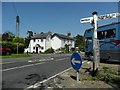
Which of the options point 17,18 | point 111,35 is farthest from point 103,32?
point 17,18

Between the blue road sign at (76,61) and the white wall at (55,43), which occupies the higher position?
the white wall at (55,43)

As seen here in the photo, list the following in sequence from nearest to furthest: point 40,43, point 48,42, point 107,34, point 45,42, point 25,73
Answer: point 25,73 → point 107,34 → point 45,42 → point 40,43 → point 48,42

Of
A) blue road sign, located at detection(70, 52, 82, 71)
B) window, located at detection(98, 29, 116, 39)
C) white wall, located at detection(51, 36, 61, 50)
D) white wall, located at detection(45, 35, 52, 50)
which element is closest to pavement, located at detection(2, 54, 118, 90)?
blue road sign, located at detection(70, 52, 82, 71)

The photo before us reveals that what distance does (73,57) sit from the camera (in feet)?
35.4

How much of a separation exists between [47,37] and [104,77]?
258 ft

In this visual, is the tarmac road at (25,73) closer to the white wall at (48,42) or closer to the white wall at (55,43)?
the white wall at (48,42)

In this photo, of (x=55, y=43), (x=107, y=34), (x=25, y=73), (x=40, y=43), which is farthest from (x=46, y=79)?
(x=55, y=43)

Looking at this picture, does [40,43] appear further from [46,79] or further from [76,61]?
[76,61]

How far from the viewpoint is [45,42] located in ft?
289

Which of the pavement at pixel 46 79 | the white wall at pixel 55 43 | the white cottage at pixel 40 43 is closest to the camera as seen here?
the pavement at pixel 46 79

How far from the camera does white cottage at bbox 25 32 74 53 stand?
88500 millimetres

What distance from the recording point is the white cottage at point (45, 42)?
290 ft

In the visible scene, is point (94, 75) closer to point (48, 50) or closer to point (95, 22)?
point (95, 22)

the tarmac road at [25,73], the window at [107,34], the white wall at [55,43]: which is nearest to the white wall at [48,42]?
the white wall at [55,43]
